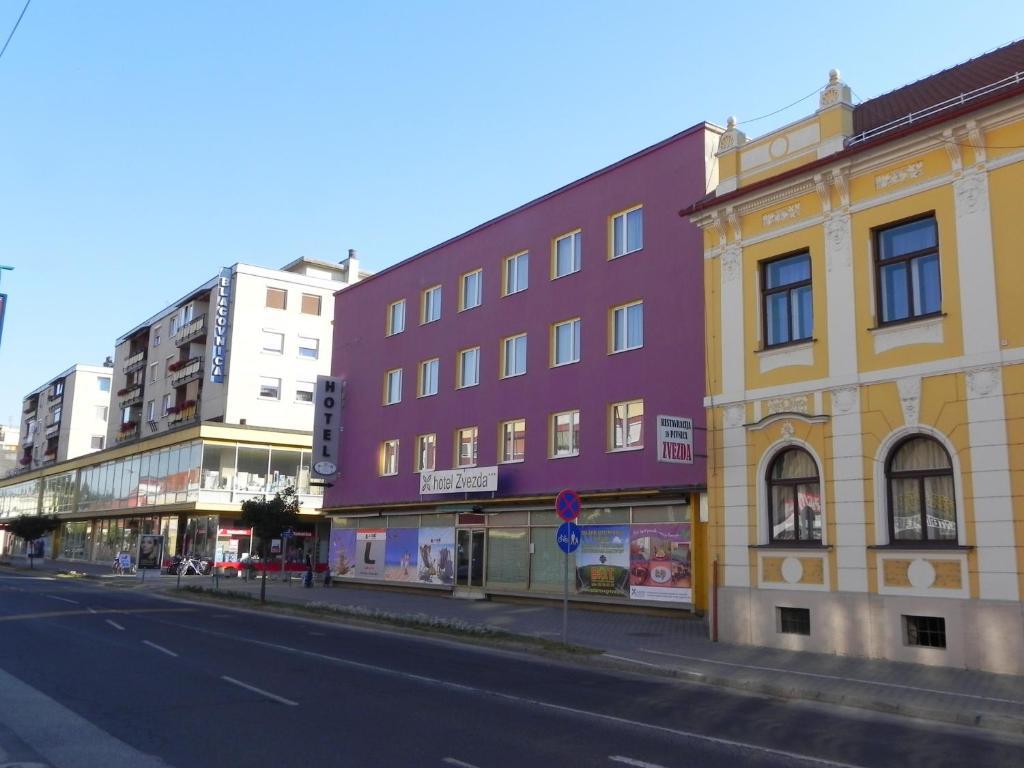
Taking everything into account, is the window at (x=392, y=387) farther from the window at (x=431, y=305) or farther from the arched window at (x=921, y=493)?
the arched window at (x=921, y=493)

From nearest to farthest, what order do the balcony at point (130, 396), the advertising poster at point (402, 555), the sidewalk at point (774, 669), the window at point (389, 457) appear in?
the sidewalk at point (774, 669), the advertising poster at point (402, 555), the window at point (389, 457), the balcony at point (130, 396)

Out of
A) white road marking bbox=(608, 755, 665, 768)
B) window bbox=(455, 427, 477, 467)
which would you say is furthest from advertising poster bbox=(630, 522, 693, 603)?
white road marking bbox=(608, 755, 665, 768)

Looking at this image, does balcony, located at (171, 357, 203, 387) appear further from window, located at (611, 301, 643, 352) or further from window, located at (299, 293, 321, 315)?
window, located at (611, 301, 643, 352)

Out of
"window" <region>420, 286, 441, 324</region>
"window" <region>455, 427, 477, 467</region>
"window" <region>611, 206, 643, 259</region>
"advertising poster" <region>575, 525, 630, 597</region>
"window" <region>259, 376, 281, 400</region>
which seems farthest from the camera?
"window" <region>259, 376, 281, 400</region>

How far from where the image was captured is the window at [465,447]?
30047 millimetres

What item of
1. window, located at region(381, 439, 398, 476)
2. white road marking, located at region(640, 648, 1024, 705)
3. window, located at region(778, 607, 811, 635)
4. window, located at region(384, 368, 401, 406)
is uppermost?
window, located at region(384, 368, 401, 406)

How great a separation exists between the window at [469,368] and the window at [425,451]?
93.7 inches

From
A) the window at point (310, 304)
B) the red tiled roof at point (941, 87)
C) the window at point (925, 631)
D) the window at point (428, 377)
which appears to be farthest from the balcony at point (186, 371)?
the window at point (925, 631)

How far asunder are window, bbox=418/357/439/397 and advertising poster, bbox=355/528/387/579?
5.43 meters

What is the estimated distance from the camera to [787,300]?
59.1 feet

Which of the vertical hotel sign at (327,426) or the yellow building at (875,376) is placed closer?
the yellow building at (875,376)

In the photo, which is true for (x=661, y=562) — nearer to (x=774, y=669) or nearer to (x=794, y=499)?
(x=794, y=499)

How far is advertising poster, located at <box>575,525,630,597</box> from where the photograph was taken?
23859mm

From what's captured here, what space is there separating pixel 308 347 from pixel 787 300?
40.9 metres
